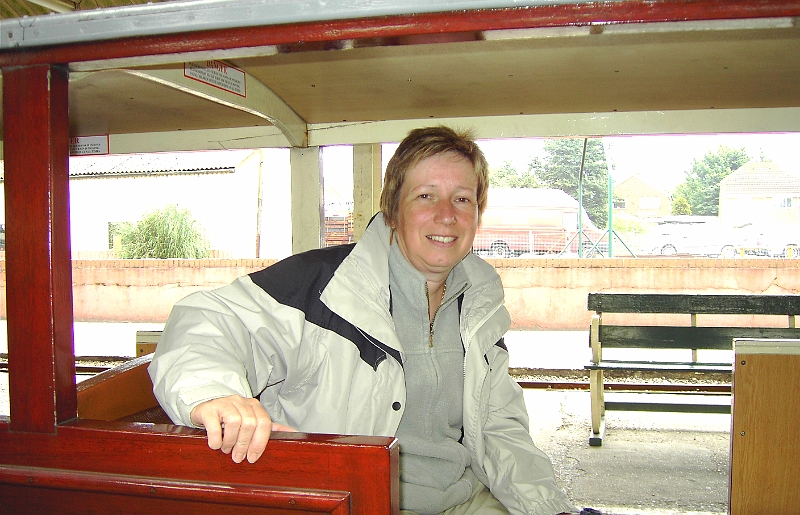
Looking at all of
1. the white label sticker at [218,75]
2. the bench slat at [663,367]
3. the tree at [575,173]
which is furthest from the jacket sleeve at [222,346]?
the tree at [575,173]

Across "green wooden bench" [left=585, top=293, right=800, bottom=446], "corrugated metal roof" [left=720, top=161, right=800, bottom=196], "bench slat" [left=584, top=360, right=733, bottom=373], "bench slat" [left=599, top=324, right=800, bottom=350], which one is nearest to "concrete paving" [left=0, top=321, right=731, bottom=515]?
"green wooden bench" [left=585, top=293, right=800, bottom=446]

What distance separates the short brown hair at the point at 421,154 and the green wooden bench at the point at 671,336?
258 centimetres

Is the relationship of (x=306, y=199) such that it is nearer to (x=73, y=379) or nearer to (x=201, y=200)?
(x=73, y=379)

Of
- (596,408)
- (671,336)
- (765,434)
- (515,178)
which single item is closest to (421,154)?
(765,434)

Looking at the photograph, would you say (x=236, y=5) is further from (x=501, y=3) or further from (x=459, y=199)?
(x=459, y=199)

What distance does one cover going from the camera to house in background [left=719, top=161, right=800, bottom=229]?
11391 millimetres

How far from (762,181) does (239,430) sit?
42.1 feet

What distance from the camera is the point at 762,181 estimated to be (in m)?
11.6

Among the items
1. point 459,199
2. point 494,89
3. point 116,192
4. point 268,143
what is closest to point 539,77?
point 494,89

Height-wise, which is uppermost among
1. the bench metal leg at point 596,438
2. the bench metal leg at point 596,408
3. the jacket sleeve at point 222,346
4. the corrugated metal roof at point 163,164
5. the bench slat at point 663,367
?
the corrugated metal roof at point 163,164

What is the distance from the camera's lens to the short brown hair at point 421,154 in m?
1.90

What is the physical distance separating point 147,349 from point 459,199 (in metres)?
1.69

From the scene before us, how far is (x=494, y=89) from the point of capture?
3.20m

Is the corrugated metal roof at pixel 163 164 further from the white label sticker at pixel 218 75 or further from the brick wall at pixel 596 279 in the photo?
the white label sticker at pixel 218 75
